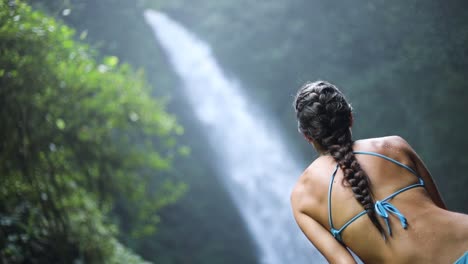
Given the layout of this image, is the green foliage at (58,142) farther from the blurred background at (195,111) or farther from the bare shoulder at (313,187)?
the bare shoulder at (313,187)

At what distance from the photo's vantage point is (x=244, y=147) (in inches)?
514

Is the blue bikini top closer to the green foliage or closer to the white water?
the green foliage

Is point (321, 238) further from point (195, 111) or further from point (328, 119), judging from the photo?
point (195, 111)

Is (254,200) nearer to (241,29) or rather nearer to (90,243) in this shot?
(241,29)

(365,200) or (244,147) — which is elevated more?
(365,200)

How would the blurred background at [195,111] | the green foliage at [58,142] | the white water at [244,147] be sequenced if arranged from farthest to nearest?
the white water at [244,147] < the blurred background at [195,111] < the green foliage at [58,142]

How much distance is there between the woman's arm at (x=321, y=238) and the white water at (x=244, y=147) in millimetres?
9271

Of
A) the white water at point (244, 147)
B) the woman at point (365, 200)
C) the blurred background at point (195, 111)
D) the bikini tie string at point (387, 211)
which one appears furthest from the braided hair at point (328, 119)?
the white water at point (244, 147)

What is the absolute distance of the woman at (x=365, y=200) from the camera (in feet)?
4.59

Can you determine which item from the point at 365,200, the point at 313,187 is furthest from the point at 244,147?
the point at 365,200

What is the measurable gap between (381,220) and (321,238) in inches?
9.1

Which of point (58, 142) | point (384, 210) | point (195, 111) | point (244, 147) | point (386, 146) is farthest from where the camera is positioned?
point (195, 111)

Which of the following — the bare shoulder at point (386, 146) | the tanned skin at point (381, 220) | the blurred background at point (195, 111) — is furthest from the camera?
the blurred background at point (195, 111)

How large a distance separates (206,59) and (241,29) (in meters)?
1.62
